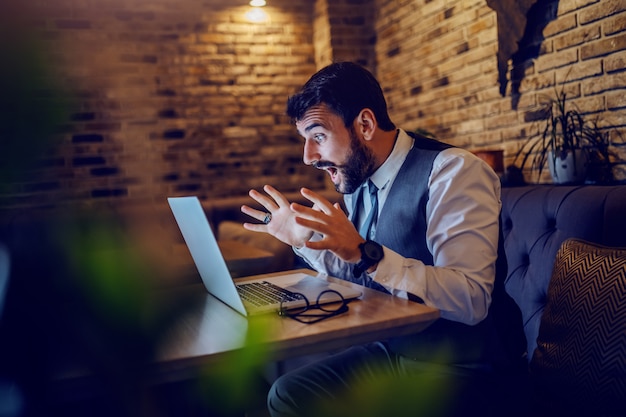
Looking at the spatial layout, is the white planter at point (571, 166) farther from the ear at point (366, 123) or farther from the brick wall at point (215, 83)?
the ear at point (366, 123)

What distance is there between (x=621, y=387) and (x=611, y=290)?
21 cm

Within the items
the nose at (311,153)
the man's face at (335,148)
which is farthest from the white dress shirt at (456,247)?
the nose at (311,153)

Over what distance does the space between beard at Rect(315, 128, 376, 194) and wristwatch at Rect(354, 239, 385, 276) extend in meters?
0.43

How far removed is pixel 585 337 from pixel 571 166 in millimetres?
1230

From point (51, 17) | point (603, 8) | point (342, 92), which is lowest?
point (342, 92)

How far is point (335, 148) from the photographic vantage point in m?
1.54

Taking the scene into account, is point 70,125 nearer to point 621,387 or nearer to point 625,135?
point 625,135

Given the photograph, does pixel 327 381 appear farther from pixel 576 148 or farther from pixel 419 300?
pixel 576 148

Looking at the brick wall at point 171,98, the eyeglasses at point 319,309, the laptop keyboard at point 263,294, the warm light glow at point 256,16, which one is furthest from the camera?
the warm light glow at point 256,16

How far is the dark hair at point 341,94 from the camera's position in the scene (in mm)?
1509

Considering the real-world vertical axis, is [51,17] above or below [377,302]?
above

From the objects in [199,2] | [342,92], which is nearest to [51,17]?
[199,2]

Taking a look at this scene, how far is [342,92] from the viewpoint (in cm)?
151

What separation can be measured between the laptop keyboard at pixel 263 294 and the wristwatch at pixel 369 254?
6.9 inches
